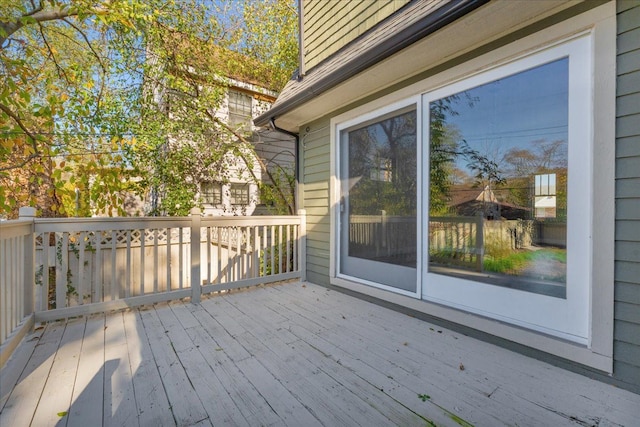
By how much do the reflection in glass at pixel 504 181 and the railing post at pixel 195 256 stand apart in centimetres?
253

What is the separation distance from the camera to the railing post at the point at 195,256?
3336 mm

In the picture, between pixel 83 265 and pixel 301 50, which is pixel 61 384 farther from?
pixel 301 50

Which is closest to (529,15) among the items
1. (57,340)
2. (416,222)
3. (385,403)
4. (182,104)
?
(416,222)

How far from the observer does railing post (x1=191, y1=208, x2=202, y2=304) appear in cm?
334

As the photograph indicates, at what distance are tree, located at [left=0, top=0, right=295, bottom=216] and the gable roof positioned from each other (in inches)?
101

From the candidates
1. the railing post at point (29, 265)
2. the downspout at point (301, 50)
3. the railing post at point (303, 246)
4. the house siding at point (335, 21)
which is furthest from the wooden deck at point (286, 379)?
the downspout at point (301, 50)

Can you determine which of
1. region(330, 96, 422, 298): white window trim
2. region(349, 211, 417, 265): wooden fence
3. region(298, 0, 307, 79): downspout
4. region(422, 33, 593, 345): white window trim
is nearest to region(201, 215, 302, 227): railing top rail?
region(330, 96, 422, 298): white window trim

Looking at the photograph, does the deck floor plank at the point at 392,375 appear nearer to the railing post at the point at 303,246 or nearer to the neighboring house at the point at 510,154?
the neighboring house at the point at 510,154

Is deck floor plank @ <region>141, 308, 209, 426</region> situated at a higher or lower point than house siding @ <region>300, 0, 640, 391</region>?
lower

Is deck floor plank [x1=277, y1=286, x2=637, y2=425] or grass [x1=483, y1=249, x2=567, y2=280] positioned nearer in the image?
deck floor plank [x1=277, y1=286, x2=637, y2=425]

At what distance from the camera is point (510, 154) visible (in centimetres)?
220

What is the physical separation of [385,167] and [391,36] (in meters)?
1.23

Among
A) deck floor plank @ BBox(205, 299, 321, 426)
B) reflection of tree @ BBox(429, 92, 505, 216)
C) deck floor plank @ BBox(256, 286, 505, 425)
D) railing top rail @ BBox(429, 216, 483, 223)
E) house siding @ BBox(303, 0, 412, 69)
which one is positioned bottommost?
deck floor plank @ BBox(205, 299, 321, 426)

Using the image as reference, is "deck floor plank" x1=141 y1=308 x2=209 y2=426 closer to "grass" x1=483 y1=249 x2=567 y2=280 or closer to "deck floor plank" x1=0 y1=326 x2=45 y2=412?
"deck floor plank" x1=0 y1=326 x2=45 y2=412
